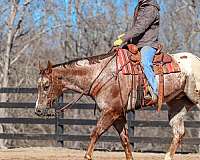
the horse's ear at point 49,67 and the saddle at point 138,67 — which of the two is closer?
the horse's ear at point 49,67

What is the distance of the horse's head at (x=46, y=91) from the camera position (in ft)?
25.5

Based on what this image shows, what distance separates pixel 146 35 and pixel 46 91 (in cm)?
171

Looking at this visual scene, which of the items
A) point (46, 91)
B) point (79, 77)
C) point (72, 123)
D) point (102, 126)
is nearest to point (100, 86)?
point (79, 77)

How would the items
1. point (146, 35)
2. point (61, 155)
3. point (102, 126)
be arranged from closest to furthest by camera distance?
point (102, 126) < point (146, 35) < point (61, 155)

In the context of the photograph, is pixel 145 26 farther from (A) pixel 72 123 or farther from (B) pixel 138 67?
(A) pixel 72 123

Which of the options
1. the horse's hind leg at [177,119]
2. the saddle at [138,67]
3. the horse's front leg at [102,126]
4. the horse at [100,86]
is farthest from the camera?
the horse's hind leg at [177,119]

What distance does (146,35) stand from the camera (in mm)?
8141

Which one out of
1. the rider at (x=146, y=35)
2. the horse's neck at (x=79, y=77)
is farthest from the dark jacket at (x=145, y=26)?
the horse's neck at (x=79, y=77)

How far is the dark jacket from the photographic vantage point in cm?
792

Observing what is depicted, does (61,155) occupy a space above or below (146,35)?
below

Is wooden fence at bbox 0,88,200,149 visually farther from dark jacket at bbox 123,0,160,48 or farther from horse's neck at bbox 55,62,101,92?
Result: horse's neck at bbox 55,62,101,92

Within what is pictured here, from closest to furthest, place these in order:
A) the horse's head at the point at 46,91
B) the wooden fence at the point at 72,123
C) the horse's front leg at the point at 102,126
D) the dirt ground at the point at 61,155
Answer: the horse's front leg at the point at 102,126, the horse's head at the point at 46,91, the dirt ground at the point at 61,155, the wooden fence at the point at 72,123

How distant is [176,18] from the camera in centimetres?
2702

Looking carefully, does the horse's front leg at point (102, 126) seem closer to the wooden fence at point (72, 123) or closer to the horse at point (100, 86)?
the horse at point (100, 86)
